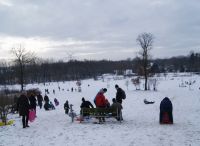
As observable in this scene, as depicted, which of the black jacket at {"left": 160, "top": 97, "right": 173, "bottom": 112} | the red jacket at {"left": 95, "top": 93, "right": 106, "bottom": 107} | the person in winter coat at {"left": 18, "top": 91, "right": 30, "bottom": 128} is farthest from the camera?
the red jacket at {"left": 95, "top": 93, "right": 106, "bottom": 107}

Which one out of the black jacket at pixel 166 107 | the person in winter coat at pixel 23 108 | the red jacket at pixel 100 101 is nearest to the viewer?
the person in winter coat at pixel 23 108

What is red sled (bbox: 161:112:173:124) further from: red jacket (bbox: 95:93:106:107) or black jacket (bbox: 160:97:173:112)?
red jacket (bbox: 95:93:106:107)

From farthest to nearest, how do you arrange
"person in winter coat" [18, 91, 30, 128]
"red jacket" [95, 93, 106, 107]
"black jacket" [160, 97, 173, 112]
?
1. "red jacket" [95, 93, 106, 107]
2. "black jacket" [160, 97, 173, 112]
3. "person in winter coat" [18, 91, 30, 128]

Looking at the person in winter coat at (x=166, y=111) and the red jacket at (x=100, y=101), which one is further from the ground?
the red jacket at (x=100, y=101)

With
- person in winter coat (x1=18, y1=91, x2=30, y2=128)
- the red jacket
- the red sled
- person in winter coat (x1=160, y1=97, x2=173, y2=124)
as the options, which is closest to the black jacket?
person in winter coat (x1=160, y1=97, x2=173, y2=124)

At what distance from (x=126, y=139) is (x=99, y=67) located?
158765 mm

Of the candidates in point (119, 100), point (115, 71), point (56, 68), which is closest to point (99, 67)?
point (115, 71)

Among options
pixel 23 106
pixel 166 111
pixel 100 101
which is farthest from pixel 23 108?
pixel 166 111

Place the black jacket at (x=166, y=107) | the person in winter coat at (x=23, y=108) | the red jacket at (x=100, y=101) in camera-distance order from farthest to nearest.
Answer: the red jacket at (x=100, y=101)
the black jacket at (x=166, y=107)
the person in winter coat at (x=23, y=108)

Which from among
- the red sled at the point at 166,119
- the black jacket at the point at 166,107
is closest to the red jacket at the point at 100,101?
the black jacket at the point at 166,107

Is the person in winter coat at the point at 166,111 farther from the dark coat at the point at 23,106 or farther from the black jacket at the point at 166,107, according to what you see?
the dark coat at the point at 23,106

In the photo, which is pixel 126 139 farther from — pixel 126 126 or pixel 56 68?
pixel 56 68

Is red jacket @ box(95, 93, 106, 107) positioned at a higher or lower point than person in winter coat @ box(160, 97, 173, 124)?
higher

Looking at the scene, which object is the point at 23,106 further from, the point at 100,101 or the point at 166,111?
the point at 166,111
